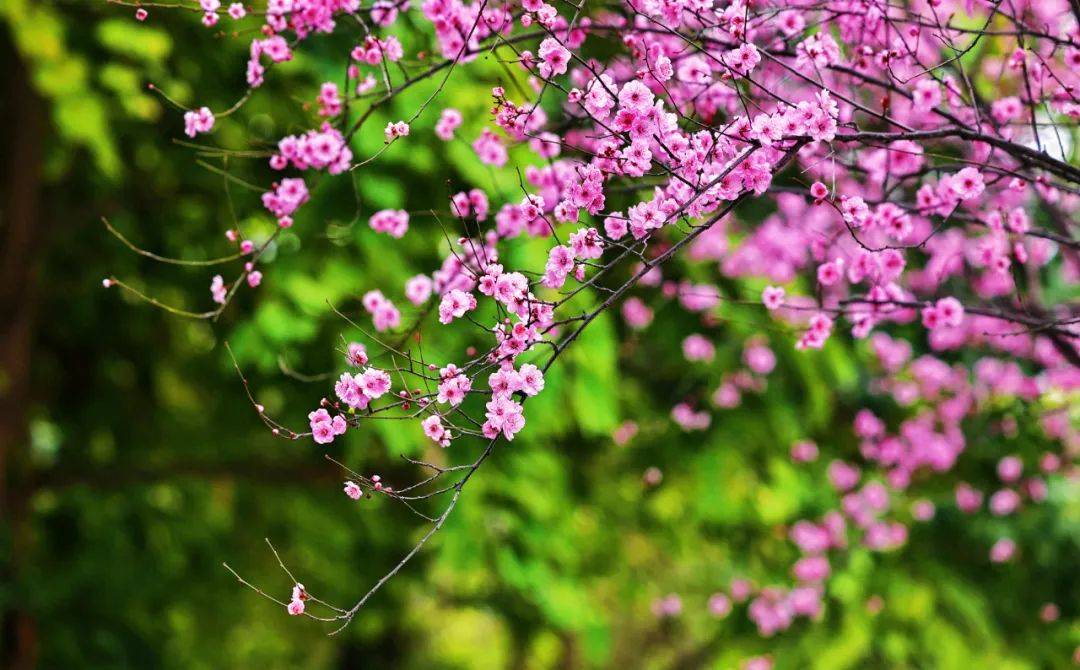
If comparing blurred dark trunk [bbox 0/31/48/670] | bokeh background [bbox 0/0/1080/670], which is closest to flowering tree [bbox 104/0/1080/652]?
bokeh background [bbox 0/0/1080/670]

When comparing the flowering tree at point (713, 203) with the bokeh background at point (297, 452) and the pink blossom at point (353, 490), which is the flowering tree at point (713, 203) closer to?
the pink blossom at point (353, 490)

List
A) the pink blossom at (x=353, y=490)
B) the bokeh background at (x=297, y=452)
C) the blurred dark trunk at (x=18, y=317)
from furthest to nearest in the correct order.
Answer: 1. the blurred dark trunk at (x=18, y=317)
2. the bokeh background at (x=297, y=452)
3. the pink blossom at (x=353, y=490)

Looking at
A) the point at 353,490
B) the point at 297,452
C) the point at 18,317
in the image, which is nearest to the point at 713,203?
the point at 353,490

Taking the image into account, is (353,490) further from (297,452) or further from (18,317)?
(18,317)

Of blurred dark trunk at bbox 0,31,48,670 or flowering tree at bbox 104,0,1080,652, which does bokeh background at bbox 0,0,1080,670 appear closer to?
blurred dark trunk at bbox 0,31,48,670

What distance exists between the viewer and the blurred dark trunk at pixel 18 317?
6.12m

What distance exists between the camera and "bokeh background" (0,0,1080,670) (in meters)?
4.71

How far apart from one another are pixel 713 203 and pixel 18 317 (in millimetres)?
5356

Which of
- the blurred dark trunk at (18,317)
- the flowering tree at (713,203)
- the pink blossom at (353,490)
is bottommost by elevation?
the blurred dark trunk at (18,317)

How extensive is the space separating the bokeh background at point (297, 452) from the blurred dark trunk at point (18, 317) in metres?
0.02

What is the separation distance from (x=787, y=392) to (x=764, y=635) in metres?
1.78

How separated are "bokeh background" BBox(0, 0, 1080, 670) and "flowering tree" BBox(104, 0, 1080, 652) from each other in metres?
0.19

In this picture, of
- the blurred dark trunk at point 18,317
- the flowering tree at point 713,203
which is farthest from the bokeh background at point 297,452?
the flowering tree at point 713,203

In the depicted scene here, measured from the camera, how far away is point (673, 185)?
2.27 metres
